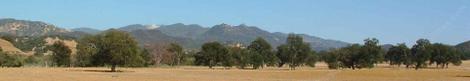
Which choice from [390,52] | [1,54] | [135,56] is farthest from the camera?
[390,52]

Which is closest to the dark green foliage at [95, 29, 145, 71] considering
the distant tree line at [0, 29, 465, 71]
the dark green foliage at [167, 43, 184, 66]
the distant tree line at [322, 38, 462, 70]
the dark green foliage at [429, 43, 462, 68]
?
the distant tree line at [0, 29, 465, 71]

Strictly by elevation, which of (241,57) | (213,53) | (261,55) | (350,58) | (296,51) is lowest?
(350,58)

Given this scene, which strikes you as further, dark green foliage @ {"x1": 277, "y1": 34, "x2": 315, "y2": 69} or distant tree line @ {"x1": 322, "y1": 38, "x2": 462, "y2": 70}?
distant tree line @ {"x1": 322, "y1": 38, "x2": 462, "y2": 70}

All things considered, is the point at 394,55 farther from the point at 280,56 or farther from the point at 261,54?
the point at 261,54

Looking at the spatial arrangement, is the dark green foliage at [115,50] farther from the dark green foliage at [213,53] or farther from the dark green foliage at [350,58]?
the dark green foliage at [350,58]

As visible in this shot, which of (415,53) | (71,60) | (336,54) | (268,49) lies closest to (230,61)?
(268,49)

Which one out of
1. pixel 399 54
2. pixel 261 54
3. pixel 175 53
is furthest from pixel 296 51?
pixel 175 53

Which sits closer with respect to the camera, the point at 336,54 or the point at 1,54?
the point at 1,54

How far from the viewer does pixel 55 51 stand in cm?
15375

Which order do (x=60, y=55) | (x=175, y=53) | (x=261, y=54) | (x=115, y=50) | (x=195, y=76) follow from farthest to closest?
(x=175, y=53) → (x=261, y=54) → (x=60, y=55) → (x=115, y=50) → (x=195, y=76)

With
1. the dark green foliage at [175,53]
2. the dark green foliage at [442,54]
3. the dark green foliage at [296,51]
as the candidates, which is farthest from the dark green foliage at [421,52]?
the dark green foliage at [175,53]

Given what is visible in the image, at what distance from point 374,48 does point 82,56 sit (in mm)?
63165

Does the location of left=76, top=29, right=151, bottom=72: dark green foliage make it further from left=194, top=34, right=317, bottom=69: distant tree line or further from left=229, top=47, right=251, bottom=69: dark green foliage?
left=194, top=34, right=317, bottom=69: distant tree line

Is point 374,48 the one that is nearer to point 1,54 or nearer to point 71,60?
point 71,60
